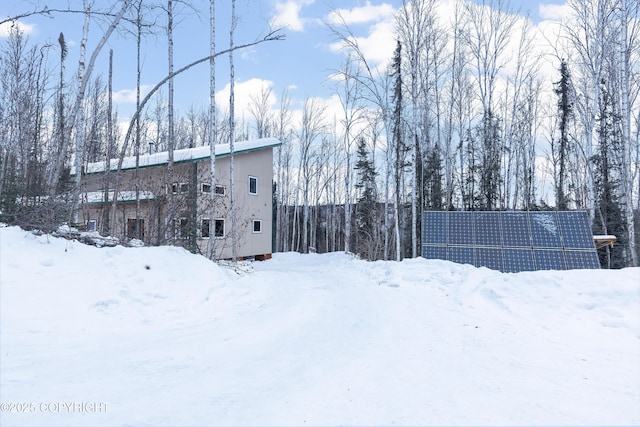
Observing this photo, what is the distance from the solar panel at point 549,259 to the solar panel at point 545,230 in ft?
0.70

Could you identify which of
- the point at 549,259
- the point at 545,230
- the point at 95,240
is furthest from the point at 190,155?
the point at 549,259

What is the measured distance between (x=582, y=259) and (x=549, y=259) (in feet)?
2.29

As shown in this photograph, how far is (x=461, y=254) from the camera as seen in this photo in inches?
364

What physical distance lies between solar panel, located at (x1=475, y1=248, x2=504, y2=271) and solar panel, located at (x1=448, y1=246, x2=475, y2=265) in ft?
0.60

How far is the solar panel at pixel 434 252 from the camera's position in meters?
9.45

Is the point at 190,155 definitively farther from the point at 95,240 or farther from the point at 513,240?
the point at 513,240

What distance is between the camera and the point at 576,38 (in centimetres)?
1397

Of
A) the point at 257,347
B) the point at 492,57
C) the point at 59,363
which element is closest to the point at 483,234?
the point at 257,347

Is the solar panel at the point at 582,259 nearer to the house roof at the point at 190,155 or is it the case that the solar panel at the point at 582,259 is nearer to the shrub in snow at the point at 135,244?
the shrub in snow at the point at 135,244

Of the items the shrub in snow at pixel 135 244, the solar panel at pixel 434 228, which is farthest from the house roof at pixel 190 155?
the solar panel at pixel 434 228

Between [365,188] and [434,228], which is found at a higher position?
[365,188]

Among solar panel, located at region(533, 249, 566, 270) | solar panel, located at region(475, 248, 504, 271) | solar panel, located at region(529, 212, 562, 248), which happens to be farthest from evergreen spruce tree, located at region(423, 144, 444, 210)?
solar panel, located at region(533, 249, 566, 270)

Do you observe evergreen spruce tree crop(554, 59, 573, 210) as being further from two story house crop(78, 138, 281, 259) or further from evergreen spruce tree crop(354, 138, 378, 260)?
two story house crop(78, 138, 281, 259)

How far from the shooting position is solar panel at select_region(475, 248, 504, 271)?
861 centimetres
